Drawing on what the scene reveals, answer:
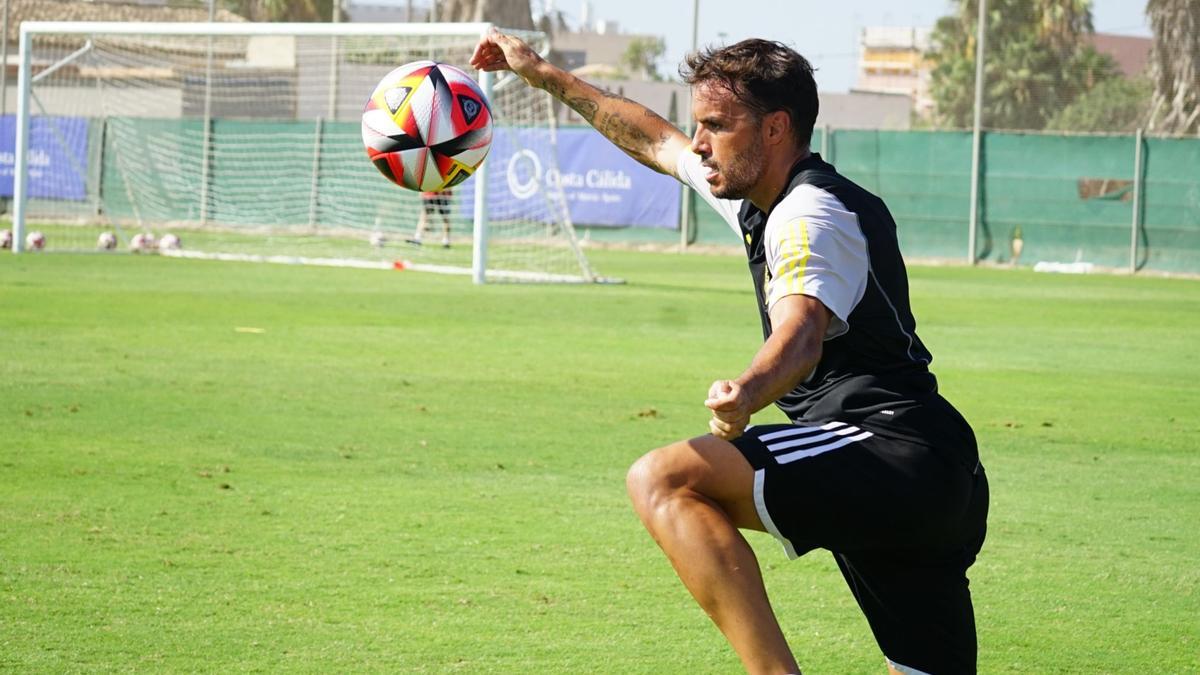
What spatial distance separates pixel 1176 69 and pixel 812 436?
2854cm

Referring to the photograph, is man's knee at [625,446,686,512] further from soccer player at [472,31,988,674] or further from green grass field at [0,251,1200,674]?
green grass field at [0,251,1200,674]

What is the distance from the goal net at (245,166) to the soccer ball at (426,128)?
17869 millimetres

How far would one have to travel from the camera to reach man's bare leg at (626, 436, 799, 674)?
3771 millimetres

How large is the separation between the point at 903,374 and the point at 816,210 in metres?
0.49

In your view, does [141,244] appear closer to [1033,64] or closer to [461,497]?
[1033,64]

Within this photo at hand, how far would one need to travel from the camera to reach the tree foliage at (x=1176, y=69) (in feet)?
96.8

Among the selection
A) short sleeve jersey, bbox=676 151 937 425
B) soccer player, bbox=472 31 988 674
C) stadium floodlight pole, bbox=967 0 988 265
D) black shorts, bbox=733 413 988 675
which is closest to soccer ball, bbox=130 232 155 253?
stadium floodlight pole, bbox=967 0 988 265

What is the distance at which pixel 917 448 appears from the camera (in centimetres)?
393

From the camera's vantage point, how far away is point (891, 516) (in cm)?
386

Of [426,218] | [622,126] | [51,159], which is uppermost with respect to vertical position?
[51,159]

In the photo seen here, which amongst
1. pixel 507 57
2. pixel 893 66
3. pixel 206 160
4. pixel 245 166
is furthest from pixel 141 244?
pixel 893 66

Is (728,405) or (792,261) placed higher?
(792,261)

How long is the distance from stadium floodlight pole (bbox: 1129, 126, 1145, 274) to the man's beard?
82.7 ft

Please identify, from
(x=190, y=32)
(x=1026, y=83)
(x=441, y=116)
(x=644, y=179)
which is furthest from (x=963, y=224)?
(x=441, y=116)
